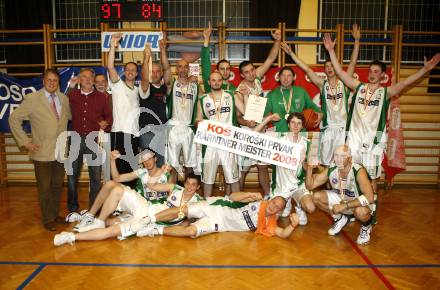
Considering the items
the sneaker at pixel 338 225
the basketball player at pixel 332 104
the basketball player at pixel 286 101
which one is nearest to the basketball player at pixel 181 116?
the basketball player at pixel 286 101

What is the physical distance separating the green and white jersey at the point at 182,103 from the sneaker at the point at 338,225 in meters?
2.35

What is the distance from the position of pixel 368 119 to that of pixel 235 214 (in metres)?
2.14

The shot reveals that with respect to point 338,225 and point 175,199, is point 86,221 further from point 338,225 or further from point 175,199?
point 338,225

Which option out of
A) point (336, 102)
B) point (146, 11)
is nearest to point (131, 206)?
point (336, 102)

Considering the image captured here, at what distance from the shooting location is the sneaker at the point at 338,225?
15.7 ft

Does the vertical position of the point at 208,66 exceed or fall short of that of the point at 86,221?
it exceeds it

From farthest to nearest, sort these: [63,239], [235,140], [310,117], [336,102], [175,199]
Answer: [336,102] → [310,117] → [235,140] → [175,199] → [63,239]

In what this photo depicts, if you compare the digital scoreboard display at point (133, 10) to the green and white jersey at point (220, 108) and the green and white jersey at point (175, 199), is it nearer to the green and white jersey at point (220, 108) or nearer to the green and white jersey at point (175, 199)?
the green and white jersey at point (220, 108)

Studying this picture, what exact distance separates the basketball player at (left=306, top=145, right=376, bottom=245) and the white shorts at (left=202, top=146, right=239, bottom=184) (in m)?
1.01

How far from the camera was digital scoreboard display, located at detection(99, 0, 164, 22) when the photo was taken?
6398 mm

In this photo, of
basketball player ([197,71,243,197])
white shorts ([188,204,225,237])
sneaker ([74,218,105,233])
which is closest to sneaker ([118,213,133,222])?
sneaker ([74,218,105,233])

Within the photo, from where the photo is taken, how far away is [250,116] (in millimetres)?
5254

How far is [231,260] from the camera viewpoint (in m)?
3.97

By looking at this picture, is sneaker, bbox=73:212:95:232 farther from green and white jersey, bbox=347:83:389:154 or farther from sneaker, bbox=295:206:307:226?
green and white jersey, bbox=347:83:389:154
